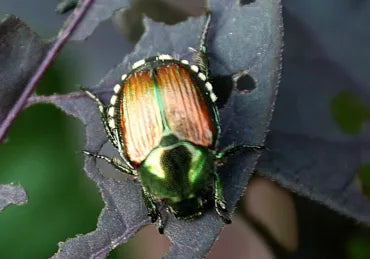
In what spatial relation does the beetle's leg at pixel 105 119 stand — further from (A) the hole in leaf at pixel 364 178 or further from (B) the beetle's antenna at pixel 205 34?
(A) the hole in leaf at pixel 364 178

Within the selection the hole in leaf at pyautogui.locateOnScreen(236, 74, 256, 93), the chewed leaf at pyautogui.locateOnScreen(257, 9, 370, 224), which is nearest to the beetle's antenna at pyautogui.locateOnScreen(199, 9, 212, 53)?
the hole in leaf at pyautogui.locateOnScreen(236, 74, 256, 93)

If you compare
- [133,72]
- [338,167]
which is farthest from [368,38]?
[133,72]

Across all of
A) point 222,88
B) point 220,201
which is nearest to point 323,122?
point 222,88

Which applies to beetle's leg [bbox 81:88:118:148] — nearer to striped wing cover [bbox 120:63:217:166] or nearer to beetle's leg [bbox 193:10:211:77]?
striped wing cover [bbox 120:63:217:166]

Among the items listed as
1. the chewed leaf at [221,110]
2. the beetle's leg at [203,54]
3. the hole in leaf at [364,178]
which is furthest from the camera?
the hole in leaf at [364,178]

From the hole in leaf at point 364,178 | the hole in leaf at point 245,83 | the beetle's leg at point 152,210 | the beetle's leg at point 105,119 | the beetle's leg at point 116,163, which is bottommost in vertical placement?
the hole in leaf at point 364,178

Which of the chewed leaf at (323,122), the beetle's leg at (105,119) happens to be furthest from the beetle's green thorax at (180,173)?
the chewed leaf at (323,122)
